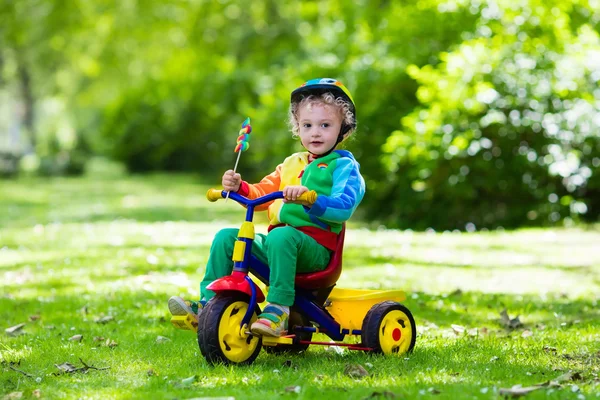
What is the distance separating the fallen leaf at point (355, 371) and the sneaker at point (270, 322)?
1.38ft

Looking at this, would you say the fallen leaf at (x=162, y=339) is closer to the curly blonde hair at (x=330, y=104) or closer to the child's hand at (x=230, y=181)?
the child's hand at (x=230, y=181)

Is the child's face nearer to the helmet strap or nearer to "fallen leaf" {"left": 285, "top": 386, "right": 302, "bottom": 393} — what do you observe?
the helmet strap

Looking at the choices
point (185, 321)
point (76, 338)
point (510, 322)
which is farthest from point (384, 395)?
point (510, 322)

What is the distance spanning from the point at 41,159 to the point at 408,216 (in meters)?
19.5

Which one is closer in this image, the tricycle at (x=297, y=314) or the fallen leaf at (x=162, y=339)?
the tricycle at (x=297, y=314)

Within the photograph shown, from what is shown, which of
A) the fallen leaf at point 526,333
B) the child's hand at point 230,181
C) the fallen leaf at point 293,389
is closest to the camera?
the fallen leaf at point 293,389

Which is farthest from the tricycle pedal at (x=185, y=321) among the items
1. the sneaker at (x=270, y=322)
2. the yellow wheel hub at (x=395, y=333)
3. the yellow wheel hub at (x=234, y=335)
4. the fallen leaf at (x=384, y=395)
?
the fallen leaf at (x=384, y=395)

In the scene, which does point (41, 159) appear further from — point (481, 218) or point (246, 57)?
point (481, 218)

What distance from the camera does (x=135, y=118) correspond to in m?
30.4

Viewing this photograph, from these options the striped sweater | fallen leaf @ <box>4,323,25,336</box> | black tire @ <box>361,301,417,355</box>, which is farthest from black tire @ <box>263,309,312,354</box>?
fallen leaf @ <box>4,323,25,336</box>

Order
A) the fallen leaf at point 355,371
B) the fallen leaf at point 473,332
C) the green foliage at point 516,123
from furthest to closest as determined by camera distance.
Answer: the green foliage at point 516,123
the fallen leaf at point 473,332
the fallen leaf at point 355,371

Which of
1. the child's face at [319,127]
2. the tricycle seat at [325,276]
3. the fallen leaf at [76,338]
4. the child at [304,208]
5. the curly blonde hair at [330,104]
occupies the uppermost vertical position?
the curly blonde hair at [330,104]

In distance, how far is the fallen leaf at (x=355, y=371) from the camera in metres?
4.45

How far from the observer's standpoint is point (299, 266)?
487 centimetres
